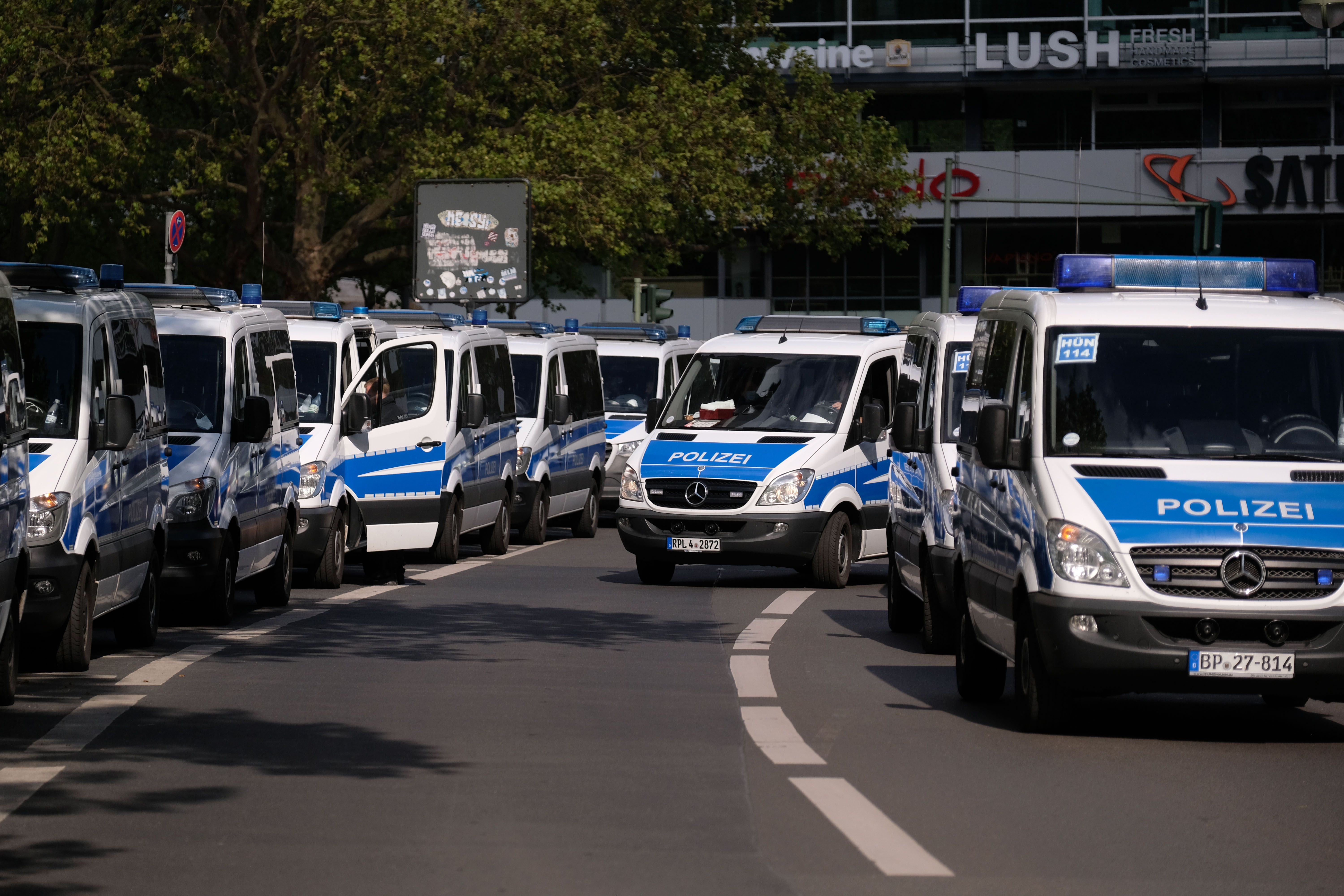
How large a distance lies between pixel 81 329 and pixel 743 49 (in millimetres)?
29755

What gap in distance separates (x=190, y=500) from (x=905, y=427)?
15.1 feet

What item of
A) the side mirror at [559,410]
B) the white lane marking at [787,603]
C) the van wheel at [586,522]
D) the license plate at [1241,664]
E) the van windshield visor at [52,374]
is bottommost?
the van wheel at [586,522]

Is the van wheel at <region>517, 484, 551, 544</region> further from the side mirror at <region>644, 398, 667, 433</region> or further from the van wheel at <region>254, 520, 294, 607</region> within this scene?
the van wheel at <region>254, 520, 294, 607</region>

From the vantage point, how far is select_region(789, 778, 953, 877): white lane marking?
672 cm

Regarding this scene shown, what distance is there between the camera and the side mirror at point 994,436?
9.88m

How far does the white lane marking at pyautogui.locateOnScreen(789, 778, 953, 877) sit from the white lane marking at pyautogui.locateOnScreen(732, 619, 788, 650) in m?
5.06

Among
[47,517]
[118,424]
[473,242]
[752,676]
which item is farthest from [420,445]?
[473,242]

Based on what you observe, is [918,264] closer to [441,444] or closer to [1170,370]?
[441,444]

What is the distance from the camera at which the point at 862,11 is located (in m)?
64.6

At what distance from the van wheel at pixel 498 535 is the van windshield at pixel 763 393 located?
9.58 feet

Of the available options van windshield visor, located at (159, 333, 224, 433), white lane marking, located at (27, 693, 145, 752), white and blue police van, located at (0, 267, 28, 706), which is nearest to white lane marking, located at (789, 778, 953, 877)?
white lane marking, located at (27, 693, 145, 752)

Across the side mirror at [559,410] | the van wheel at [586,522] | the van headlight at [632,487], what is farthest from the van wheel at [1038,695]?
the van wheel at [586,522]

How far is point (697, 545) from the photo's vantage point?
18125mm

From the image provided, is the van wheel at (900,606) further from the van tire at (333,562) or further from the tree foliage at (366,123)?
the tree foliage at (366,123)
